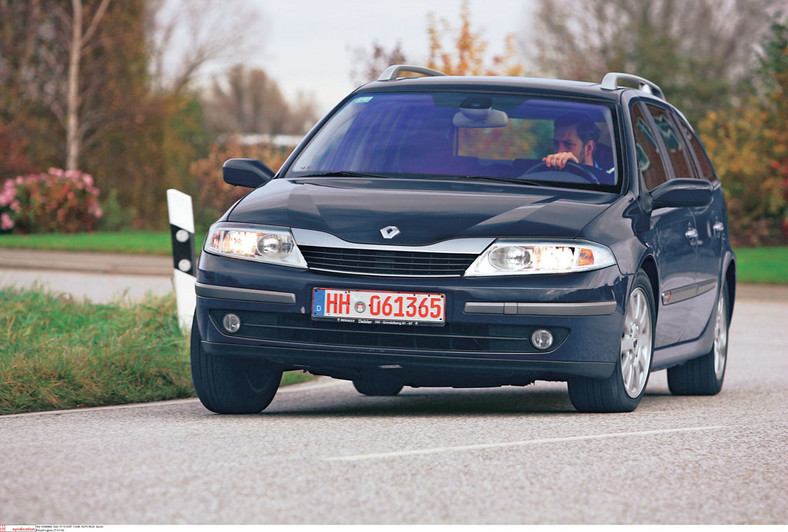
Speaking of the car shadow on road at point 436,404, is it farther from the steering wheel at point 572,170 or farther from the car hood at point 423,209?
the steering wheel at point 572,170

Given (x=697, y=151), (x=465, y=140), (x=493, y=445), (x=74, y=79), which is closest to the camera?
(x=493, y=445)

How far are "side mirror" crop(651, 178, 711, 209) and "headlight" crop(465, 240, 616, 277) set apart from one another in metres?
1.11

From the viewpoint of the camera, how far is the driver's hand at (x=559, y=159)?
7684 mm

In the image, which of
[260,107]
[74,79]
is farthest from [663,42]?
[260,107]

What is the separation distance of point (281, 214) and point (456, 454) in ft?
5.58

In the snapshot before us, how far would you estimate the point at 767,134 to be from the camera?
30891mm

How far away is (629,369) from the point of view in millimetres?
7395

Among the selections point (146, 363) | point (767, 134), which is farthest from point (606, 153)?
point (767, 134)

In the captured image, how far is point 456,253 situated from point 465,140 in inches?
Answer: 61.8

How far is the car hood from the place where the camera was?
22.0ft

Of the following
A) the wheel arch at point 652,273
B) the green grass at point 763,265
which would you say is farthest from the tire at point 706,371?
the green grass at point 763,265

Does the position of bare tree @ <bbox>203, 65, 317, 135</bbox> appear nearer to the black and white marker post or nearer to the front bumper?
the black and white marker post

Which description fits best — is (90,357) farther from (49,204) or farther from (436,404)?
(49,204)

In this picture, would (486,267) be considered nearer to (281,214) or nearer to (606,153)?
(281,214)
